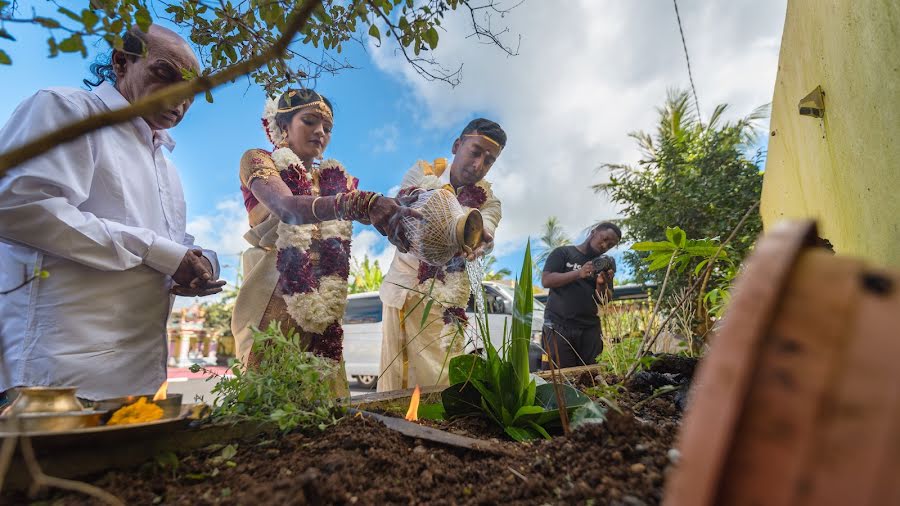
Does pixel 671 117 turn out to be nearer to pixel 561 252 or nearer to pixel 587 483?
pixel 561 252

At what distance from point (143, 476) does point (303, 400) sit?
1.30 ft

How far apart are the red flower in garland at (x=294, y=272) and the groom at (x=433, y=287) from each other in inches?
32.7

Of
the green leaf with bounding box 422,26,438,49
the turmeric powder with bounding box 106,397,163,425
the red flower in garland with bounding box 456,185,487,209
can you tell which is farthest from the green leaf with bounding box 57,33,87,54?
the red flower in garland with bounding box 456,185,487,209

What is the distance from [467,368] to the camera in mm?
1780

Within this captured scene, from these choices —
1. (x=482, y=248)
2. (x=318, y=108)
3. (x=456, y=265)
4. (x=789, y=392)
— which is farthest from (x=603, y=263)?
(x=789, y=392)

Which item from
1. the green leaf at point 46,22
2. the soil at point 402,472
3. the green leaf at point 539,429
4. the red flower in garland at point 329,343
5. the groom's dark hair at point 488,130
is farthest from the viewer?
the groom's dark hair at point 488,130

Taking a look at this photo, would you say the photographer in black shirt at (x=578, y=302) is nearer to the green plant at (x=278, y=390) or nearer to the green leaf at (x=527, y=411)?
the green leaf at (x=527, y=411)

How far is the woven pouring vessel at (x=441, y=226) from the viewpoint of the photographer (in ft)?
7.16

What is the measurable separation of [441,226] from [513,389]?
87 centimetres

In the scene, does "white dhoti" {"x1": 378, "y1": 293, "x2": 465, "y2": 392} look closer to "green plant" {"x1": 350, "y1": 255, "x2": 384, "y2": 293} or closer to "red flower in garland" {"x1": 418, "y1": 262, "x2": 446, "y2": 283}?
"red flower in garland" {"x1": 418, "y1": 262, "x2": 446, "y2": 283}

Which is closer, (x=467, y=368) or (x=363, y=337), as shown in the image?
(x=467, y=368)

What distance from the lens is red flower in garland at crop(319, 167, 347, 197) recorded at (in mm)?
2468

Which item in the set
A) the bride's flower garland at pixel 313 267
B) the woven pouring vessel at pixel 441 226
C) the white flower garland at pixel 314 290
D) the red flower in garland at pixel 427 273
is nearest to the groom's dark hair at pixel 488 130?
the red flower in garland at pixel 427 273

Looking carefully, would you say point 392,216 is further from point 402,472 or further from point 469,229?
point 402,472
